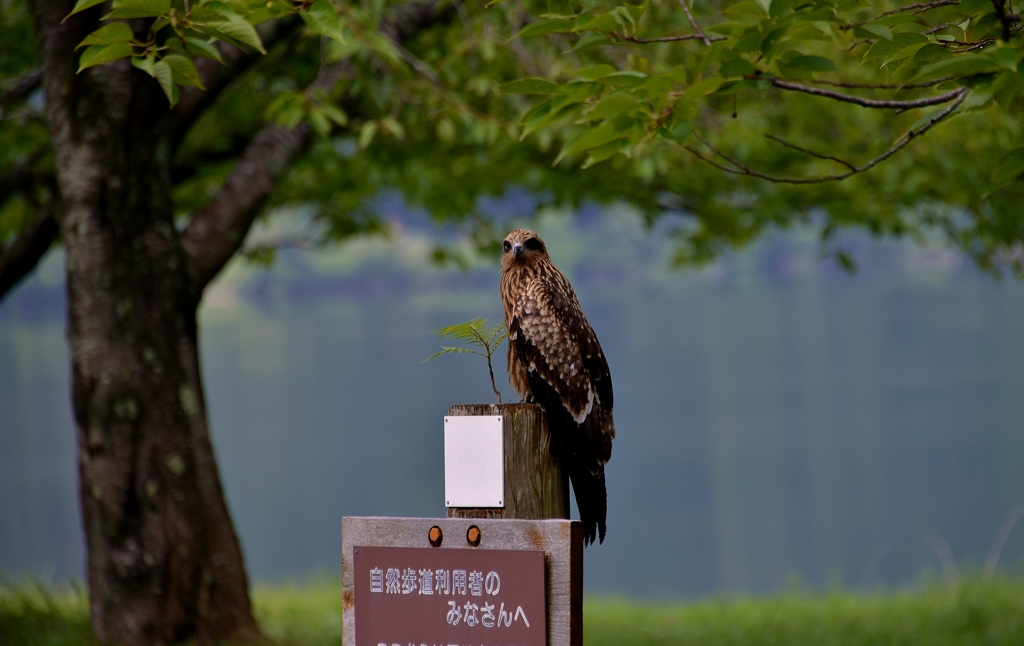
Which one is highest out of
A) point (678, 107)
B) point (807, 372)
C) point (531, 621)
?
point (807, 372)

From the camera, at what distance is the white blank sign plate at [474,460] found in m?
2.34

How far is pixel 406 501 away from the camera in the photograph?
14484mm

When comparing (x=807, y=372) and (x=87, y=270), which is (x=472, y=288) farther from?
(x=87, y=270)

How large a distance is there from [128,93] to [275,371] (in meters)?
30.0

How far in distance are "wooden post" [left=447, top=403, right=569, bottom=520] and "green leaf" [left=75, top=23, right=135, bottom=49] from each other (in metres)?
1.10

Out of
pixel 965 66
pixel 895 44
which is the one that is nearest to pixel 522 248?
pixel 895 44

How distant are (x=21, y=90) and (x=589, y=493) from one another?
4.16m

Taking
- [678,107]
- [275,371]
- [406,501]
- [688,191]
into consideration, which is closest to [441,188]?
[688,191]

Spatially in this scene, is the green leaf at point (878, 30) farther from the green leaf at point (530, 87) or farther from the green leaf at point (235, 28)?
the green leaf at point (235, 28)

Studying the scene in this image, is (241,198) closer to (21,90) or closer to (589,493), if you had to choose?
(21,90)

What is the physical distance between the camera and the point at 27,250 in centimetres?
513

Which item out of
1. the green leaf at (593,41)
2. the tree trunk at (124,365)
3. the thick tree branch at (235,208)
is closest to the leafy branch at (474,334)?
the green leaf at (593,41)

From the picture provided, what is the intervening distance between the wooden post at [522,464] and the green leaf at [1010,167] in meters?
1.13

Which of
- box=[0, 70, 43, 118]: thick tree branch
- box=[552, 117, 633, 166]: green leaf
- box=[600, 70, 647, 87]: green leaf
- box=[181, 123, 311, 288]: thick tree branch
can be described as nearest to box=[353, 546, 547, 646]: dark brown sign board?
box=[552, 117, 633, 166]: green leaf
